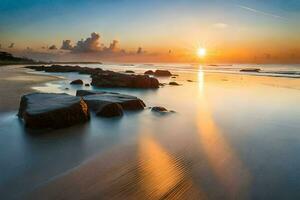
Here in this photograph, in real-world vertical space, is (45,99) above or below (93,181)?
above

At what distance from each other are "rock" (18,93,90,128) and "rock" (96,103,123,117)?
911mm

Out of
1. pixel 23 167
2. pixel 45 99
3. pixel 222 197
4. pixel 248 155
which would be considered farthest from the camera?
pixel 45 99

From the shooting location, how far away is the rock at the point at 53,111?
856 cm

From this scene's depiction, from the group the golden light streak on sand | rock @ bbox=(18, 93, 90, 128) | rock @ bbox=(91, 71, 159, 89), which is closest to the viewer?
the golden light streak on sand

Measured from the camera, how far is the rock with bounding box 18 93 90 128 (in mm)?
8562

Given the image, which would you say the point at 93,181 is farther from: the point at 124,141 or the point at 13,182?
the point at 124,141

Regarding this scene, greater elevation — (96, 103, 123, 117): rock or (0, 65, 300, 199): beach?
(96, 103, 123, 117): rock

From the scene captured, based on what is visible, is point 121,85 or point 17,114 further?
point 121,85

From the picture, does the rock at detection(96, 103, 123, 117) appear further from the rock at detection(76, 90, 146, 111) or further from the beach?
the beach

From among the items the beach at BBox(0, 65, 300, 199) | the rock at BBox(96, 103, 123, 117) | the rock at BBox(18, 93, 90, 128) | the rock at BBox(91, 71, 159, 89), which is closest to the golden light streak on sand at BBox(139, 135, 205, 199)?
the beach at BBox(0, 65, 300, 199)

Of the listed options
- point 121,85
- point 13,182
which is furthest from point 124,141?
point 121,85

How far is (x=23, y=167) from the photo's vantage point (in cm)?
573

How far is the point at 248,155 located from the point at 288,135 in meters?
2.78

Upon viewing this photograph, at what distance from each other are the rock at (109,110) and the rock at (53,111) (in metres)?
0.91
